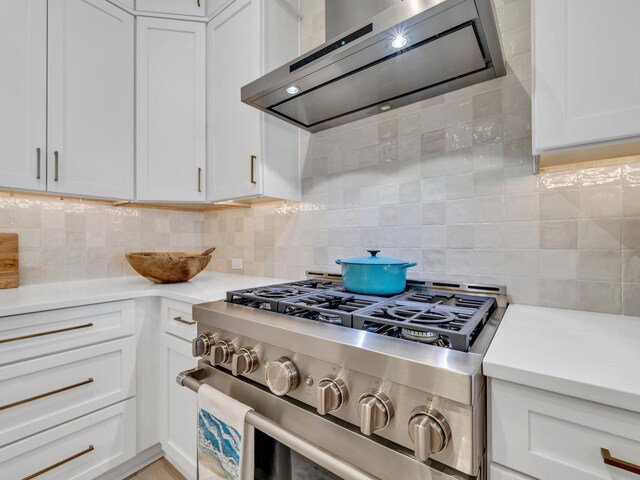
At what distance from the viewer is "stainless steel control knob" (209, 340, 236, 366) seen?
0.88 m

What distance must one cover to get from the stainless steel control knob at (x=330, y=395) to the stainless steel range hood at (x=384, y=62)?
923 mm

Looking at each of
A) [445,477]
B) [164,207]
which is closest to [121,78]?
[164,207]

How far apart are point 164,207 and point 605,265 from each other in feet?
7.49

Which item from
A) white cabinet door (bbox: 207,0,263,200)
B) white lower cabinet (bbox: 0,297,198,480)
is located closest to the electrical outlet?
white cabinet door (bbox: 207,0,263,200)

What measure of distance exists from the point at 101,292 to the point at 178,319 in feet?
1.28

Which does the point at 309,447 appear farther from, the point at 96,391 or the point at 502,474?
the point at 96,391

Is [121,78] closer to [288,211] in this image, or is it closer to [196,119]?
[196,119]

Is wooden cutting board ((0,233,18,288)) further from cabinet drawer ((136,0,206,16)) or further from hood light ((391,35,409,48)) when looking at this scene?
hood light ((391,35,409,48))

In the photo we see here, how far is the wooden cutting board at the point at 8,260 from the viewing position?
1.46 m

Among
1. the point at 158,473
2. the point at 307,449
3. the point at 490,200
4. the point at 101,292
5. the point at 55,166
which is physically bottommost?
the point at 158,473

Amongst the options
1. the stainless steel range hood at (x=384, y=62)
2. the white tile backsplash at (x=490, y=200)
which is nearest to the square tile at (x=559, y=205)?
the white tile backsplash at (x=490, y=200)

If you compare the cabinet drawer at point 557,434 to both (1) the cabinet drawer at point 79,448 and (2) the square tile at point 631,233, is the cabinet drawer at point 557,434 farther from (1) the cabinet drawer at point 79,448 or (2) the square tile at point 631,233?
(1) the cabinet drawer at point 79,448

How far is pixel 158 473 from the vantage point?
147 cm

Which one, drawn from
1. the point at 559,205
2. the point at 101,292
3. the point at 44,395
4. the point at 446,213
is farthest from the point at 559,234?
the point at 44,395
